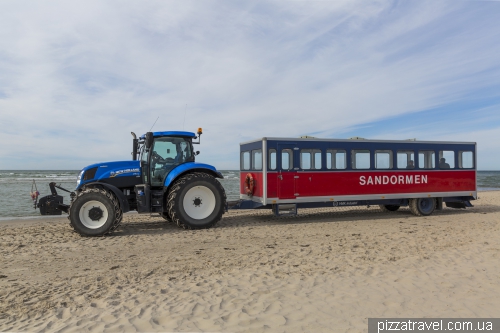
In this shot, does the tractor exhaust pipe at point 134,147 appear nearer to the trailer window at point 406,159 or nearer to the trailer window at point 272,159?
the trailer window at point 272,159

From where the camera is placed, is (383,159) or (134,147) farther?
(383,159)

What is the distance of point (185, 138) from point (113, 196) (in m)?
2.23

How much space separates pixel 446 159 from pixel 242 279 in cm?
985

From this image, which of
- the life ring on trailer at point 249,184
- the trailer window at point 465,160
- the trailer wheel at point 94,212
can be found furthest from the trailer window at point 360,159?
the trailer wheel at point 94,212

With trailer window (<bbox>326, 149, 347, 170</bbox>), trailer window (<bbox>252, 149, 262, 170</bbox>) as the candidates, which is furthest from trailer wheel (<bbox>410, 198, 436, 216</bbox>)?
trailer window (<bbox>252, 149, 262, 170</bbox>)

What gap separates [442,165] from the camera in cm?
1261

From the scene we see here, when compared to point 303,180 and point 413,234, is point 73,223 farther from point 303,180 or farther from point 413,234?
point 413,234

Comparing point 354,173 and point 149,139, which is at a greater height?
point 149,139

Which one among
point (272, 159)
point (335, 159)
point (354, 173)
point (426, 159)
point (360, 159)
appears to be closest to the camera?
point (272, 159)

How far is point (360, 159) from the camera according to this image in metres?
11.7

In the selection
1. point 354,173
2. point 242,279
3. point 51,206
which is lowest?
point 242,279

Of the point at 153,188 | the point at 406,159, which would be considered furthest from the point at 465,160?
the point at 153,188

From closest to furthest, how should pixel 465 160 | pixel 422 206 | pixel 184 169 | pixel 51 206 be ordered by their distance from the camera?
pixel 51 206
pixel 184 169
pixel 422 206
pixel 465 160

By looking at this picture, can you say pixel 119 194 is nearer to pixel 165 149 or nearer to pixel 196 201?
pixel 165 149
